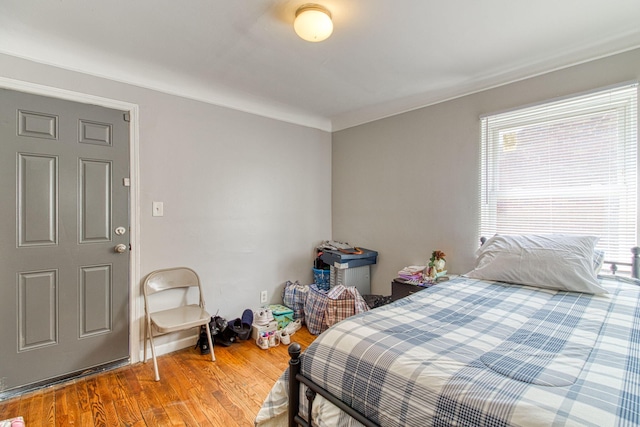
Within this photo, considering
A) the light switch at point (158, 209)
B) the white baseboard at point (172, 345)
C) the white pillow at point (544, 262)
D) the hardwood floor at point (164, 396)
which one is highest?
the light switch at point (158, 209)

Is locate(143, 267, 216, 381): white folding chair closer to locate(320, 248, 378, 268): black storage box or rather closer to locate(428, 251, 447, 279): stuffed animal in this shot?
locate(320, 248, 378, 268): black storage box

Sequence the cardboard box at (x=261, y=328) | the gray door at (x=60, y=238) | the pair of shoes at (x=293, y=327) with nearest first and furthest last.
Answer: the gray door at (x=60, y=238)
the cardboard box at (x=261, y=328)
the pair of shoes at (x=293, y=327)

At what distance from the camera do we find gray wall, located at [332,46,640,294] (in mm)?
2248

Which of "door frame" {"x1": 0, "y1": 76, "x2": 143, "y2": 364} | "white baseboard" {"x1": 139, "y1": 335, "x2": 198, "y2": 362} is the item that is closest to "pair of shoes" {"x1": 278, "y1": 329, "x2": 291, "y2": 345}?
"white baseboard" {"x1": 139, "y1": 335, "x2": 198, "y2": 362}

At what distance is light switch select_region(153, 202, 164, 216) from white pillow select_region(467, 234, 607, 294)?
250 centimetres

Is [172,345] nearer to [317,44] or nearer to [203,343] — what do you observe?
[203,343]

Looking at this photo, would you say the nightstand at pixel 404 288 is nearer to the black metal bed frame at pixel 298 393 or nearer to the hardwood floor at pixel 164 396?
the hardwood floor at pixel 164 396

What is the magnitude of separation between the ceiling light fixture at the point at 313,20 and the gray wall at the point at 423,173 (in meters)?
1.60

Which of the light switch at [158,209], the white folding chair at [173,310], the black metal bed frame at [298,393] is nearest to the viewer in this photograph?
the black metal bed frame at [298,393]

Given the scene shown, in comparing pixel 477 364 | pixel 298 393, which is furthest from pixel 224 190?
pixel 477 364

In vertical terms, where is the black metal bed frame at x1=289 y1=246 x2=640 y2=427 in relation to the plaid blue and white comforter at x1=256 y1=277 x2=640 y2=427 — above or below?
below

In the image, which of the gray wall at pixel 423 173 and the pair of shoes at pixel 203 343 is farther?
the pair of shoes at pixel 203 343

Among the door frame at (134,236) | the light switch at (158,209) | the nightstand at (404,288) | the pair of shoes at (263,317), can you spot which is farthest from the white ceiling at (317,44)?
the pair of shoes at (263,317)

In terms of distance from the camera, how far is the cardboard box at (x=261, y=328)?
8.89ft
